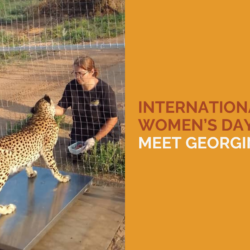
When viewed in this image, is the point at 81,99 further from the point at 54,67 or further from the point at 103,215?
the point at 54,67

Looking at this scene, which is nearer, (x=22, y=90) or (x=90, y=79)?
(x=90, y=79)

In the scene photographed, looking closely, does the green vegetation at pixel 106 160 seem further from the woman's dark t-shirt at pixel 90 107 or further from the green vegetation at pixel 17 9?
the green vegetation at pixel 17 9

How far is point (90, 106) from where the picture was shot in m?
3.70

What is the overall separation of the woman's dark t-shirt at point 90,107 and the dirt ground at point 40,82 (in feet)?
1.33

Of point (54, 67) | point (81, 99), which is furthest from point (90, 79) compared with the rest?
point (54, 67)

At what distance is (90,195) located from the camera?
3.06 m

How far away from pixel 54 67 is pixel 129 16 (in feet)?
18.8

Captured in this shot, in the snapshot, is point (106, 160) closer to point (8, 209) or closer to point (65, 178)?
point (65, 178)

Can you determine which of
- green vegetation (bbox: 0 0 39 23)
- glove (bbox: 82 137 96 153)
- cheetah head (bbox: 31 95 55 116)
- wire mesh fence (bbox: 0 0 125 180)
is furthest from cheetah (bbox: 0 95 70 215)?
green vegetation (bbox: 0 0 39 23)

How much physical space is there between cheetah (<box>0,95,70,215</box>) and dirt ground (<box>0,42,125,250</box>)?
82cm

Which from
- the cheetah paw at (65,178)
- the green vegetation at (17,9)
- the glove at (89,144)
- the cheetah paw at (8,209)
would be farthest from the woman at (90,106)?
the green vegetation at (17,9)

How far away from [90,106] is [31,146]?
42.1 inches

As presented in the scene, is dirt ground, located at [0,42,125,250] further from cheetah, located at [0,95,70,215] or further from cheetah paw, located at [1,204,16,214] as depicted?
cheetah paw, located at [1,204,16,214]

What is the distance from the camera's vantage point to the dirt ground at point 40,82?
5102 mm
